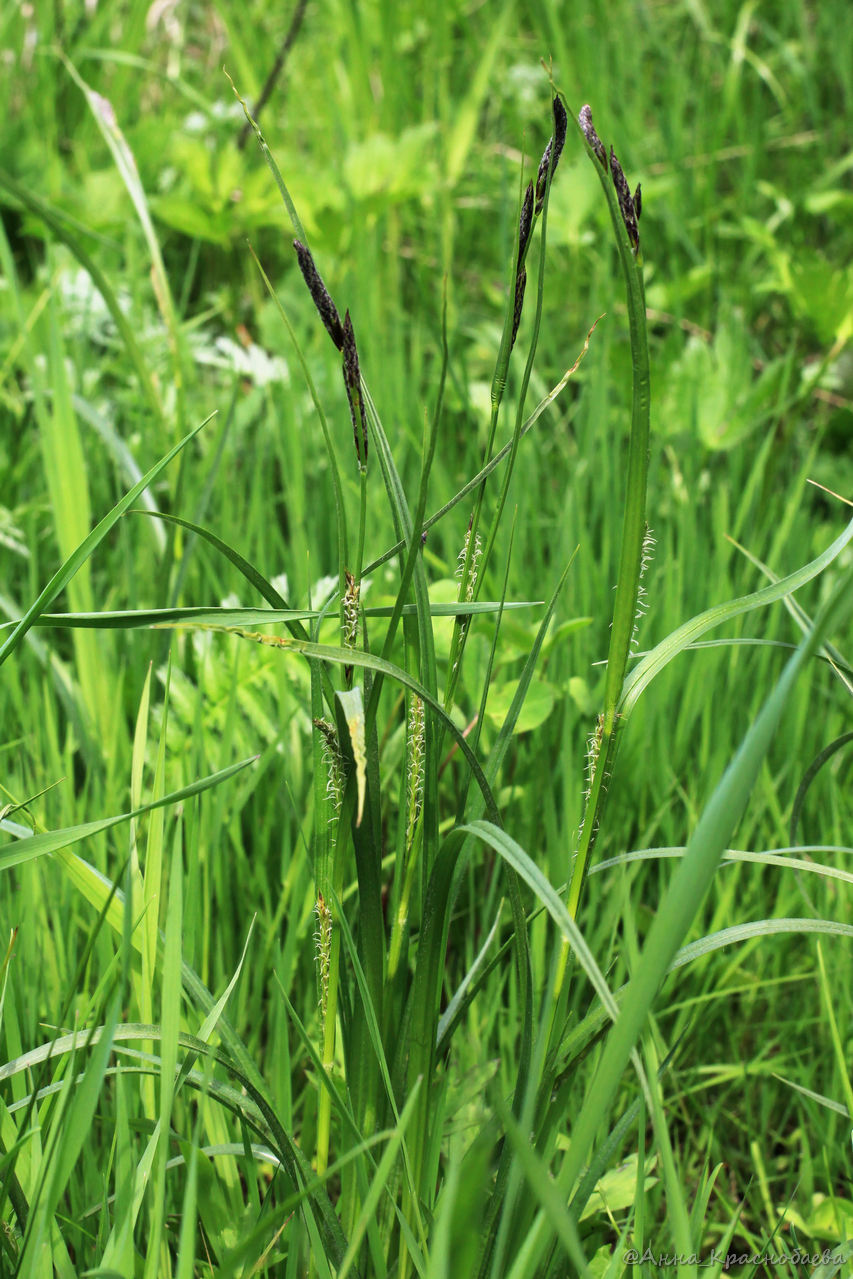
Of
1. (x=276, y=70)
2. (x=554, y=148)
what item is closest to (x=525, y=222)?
(x=554, y=148)

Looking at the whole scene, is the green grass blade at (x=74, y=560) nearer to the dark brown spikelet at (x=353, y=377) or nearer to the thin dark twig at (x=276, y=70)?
the dark brown spikelet at (x=353, y=377)

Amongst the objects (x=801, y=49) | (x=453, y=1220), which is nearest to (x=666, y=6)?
(x=801, y=49)

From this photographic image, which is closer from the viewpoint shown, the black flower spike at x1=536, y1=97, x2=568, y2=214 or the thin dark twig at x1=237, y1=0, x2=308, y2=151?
the black flower spike at x1=536, y1=97, x2=568, y2=214

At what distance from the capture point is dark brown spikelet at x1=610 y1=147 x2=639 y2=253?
1.39ft

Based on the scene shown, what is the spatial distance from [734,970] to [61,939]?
605mm

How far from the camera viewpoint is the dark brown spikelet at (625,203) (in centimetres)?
42

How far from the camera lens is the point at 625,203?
1.44 ft

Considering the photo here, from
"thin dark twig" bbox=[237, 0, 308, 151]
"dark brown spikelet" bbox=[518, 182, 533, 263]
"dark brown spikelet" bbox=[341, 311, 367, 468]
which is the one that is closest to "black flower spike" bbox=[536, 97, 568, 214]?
"dark brown spikelet" bbox=[518, 182, 533, 263]

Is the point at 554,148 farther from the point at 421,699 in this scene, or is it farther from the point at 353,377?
the point at 421,699

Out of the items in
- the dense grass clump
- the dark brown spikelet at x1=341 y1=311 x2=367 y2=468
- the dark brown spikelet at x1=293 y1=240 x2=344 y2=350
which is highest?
the dark brown spikelet at x1=293 y1=240 x2=344 y2=350

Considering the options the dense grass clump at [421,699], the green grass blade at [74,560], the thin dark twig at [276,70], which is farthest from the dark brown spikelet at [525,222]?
the thin dark twig at [276,70]

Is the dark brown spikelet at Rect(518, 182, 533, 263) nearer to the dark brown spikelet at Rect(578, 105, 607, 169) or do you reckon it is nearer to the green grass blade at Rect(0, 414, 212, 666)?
the dark brown spikelet at Rect(578, 105, 607, 169)

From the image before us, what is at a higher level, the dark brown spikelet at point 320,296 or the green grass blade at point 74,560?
the dark brown spikelet at point 320,296

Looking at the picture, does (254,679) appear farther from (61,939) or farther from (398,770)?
(61,939)
